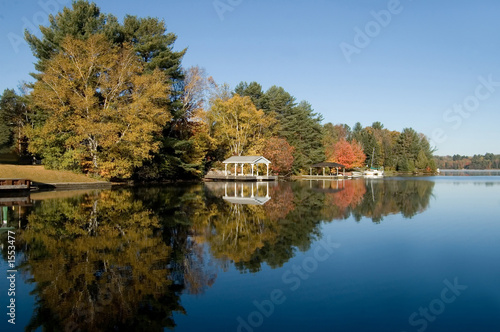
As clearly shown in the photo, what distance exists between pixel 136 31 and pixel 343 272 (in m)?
36.4

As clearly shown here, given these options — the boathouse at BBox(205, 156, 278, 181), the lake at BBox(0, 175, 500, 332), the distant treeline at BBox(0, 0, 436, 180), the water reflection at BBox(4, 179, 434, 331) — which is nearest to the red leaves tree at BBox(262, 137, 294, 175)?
the distant treeline at BBox(0, 0, 436, 180)

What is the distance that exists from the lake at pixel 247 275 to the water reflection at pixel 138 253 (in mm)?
31

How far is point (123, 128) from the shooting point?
29.9 meters

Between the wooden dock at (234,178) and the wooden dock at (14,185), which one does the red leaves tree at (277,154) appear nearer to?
the wooden dock at (234,178)

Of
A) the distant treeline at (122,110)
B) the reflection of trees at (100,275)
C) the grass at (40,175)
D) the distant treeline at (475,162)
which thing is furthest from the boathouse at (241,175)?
the distant treeline at (475,162)

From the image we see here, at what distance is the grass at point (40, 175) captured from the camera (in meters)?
26.3

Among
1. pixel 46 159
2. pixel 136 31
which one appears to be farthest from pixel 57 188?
pixel 136 31

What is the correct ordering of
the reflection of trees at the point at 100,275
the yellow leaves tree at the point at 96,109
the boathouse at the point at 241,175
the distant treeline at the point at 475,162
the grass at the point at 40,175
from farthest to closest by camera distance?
the distant treeline at the point at 475,162, the boathouse at the point at 241,175, the yellow leaves tree at the point at 96,109, the grass at the point at 40,175, the reflection of trees at the point at 100,275

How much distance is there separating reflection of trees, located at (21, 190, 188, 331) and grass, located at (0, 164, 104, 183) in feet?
56.5

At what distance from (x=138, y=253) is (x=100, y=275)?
1.62 m

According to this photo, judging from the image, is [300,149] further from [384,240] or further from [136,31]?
[384,240]

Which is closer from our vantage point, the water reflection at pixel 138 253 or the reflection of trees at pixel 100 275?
the reflection of trees at pixel 100 275

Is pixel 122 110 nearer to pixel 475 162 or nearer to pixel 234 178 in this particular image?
pixel 234 178

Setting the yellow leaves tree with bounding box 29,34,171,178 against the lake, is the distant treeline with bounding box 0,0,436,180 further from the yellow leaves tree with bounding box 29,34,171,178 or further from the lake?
the lake
